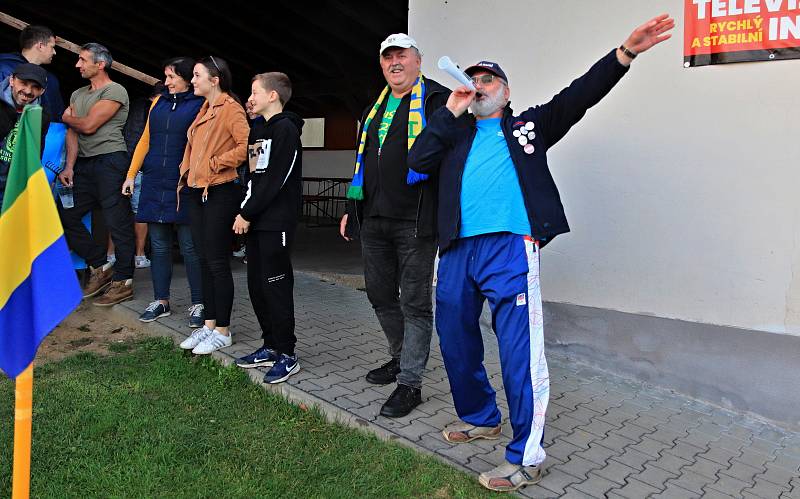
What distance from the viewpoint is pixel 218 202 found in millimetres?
4250

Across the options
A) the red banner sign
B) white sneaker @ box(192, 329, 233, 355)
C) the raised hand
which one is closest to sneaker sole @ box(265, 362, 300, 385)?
white sneaker @ box(192, 329, 233, 355)

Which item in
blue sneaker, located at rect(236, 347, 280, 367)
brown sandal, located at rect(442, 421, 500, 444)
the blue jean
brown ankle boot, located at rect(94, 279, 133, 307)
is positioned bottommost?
brown sandal, located at rect(442, 421, 500, 444)

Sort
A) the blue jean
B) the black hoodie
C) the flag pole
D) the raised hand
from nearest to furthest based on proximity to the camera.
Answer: the flag pole → the raised hand → the black hoodie → the blue jean

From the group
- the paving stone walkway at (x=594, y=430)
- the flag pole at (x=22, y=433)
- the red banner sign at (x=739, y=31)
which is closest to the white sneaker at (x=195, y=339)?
the paving stone walkway at (x=594, y=430)

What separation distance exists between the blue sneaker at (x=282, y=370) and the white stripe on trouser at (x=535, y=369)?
5.48ft

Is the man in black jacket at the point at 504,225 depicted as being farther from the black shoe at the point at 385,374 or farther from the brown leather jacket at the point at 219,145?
the brown leather jacket at the point at 219,145

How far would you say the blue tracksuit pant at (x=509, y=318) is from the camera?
283cm

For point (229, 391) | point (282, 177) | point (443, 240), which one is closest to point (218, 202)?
point (282, 177)

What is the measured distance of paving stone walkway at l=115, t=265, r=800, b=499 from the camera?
305cm

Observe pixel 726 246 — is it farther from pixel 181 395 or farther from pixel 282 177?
pixel 181 395

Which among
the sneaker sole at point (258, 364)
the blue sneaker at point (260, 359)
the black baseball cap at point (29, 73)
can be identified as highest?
the black baseball cap at point (29, 73)

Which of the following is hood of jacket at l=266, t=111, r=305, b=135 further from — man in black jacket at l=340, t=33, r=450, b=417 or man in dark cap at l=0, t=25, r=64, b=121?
man in dark cap at l=0, t=25, r=64, b=121

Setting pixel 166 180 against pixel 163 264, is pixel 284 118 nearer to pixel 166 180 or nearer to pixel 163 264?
pixel 166 180

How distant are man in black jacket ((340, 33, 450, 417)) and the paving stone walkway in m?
0.33
